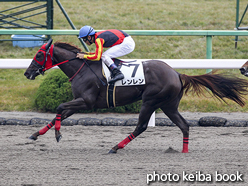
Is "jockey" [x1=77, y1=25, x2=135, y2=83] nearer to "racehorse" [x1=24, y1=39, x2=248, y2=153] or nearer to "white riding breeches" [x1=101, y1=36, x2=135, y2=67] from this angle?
"white riding breeches" [x1=101, y1=36, x2=135, y2=67]

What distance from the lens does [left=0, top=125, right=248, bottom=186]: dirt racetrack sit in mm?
3969

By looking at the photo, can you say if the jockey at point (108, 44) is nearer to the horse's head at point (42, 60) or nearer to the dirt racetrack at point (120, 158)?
A: the horse's head at point (42, 60)

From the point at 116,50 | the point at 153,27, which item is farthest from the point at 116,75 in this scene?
the point at 153,27

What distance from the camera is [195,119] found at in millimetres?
7070

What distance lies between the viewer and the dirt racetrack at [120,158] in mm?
3969

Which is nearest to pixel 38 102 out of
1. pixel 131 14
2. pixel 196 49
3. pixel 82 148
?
pixel 82 148

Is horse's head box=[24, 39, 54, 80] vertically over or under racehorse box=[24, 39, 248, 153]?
over

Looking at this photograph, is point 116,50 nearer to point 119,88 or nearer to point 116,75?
point 116,75

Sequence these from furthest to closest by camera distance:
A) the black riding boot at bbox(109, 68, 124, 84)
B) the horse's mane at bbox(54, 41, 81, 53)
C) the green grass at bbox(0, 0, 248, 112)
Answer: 1. the green grass at bbox(0, 0, 248, 112)
2. the horse's mane at bbox(54, 41, 81, 53)
3. the black riding boot at bbox(109, 68, 124, 84)

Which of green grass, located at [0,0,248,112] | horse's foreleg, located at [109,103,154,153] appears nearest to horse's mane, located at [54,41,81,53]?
horse's foreleg, located at [109,103,154,153]

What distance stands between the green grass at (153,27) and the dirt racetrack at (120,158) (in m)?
1.50

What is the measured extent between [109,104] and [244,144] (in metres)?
2.03

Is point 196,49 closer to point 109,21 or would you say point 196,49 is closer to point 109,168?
point 109,21

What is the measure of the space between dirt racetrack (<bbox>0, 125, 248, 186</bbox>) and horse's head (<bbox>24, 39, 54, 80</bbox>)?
3.44ft
